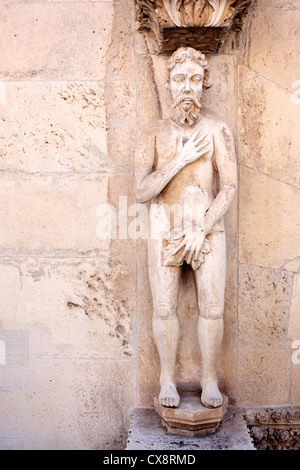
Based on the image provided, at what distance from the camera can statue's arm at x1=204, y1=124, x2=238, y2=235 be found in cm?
260

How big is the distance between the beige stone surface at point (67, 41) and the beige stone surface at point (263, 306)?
1.42 meters

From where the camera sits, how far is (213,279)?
104 inches

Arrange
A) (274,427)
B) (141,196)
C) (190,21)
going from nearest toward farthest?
(190,21) < (141,196) < (274,427)

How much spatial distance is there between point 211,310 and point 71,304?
0.88m

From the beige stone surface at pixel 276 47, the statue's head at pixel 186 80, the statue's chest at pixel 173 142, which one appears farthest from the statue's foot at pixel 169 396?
the beige stone surface at pixel 276 47

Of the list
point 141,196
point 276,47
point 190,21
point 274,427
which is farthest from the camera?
point 274,427

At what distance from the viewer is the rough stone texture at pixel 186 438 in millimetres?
2512

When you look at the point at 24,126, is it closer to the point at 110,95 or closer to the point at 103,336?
the point at 110,95

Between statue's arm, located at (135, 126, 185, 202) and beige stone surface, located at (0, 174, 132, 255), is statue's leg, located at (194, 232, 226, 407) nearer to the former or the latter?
statue's arm, located at (135, 126, 185, 202)

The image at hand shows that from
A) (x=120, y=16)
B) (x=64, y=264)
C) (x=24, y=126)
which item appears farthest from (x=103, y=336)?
(x=120, y=16)

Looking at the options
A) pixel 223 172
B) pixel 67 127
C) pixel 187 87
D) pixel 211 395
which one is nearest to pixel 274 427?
pixel 211 395

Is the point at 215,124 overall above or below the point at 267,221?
above

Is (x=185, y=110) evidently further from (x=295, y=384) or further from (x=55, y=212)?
(x=295, y=384)

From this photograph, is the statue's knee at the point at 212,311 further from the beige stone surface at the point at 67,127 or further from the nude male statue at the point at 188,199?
the beige stone surface at the point at 67,127
